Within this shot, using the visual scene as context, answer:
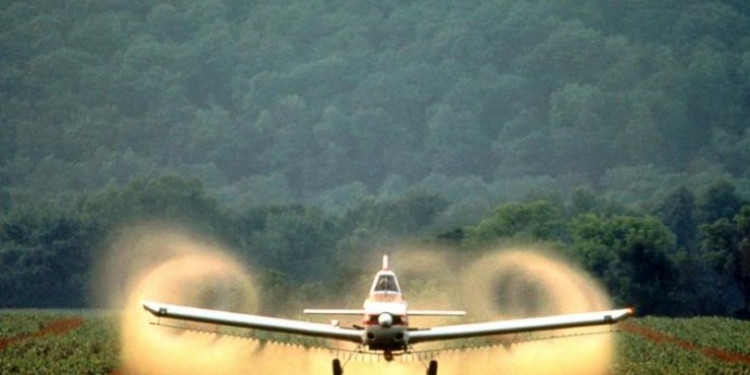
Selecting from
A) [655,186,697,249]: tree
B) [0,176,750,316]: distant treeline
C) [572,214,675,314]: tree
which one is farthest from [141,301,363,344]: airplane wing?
[655,186,697,249]: tree

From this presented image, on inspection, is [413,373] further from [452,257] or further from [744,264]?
[744,264]

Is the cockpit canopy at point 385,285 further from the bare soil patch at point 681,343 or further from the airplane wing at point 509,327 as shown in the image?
the bare soil patch at point 681,343

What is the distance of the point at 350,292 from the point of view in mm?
87562

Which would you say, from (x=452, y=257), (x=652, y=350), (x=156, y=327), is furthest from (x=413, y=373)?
(x=452, y=257)

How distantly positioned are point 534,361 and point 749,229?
5763 centimetres

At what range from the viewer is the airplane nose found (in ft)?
120

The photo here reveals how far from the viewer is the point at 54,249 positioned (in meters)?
132

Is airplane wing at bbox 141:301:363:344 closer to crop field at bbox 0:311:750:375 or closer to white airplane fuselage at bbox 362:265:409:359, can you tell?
white airplane fuselage at bbox 362:265:409:359

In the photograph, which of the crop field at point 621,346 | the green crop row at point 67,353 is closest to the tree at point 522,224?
the crop field at point 621,346

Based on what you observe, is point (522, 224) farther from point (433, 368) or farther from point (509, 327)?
point (433, 368)

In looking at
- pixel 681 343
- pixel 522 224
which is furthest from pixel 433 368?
pixel 522 224

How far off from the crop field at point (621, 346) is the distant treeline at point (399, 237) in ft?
59.0

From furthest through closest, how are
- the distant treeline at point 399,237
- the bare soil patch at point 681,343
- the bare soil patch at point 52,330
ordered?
1. the distant treeline at point 399,237
2. the bare soil patch at point 52,330
3. the bare soil patch at point 681,343

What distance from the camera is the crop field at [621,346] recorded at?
1820 inches
